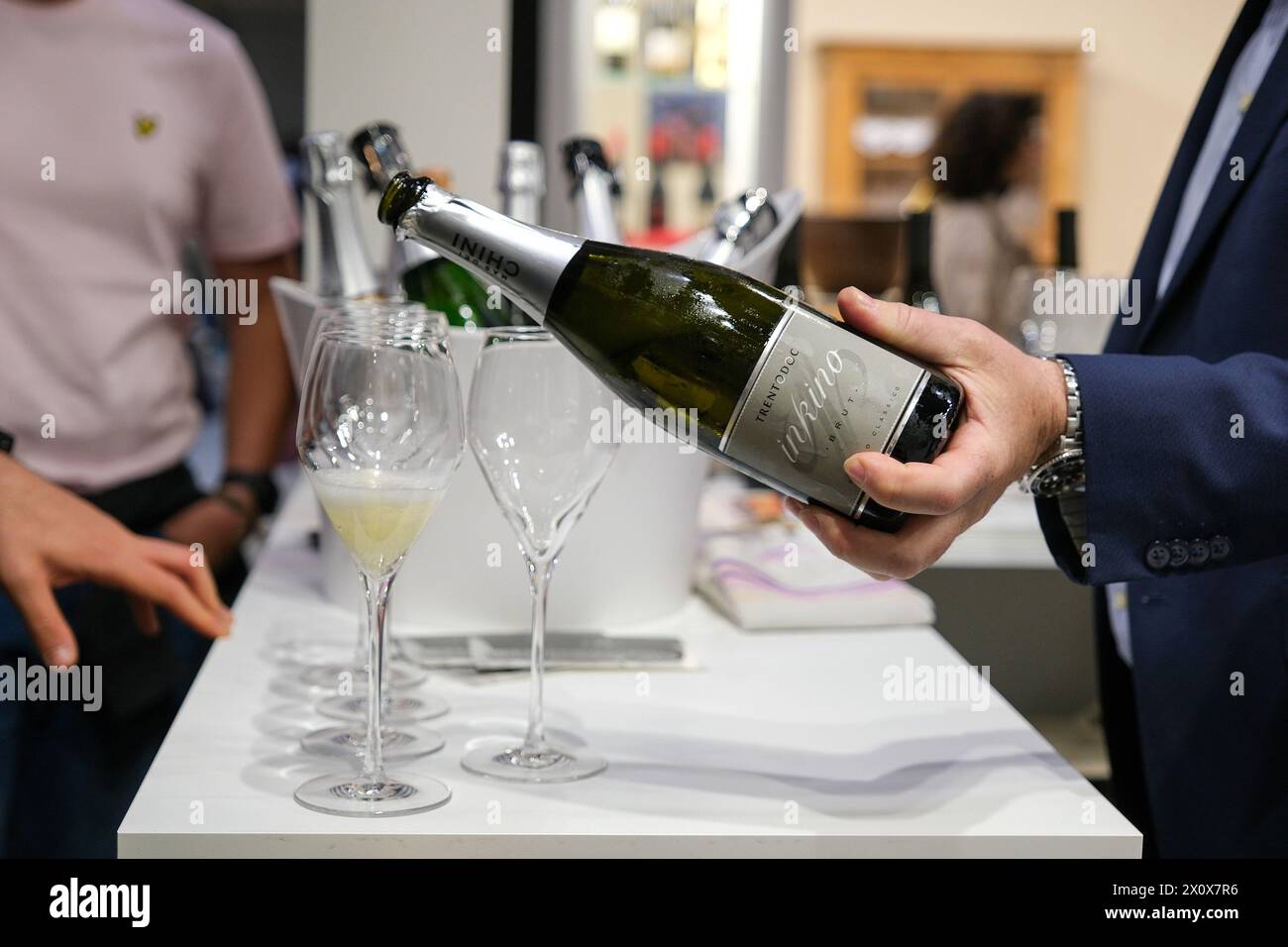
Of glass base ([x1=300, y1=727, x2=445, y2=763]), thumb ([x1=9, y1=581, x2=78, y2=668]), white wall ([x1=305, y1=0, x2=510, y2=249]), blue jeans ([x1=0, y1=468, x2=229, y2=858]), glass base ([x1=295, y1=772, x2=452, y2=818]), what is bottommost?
blue jeans ([x1=0, y1=468, x2=229, y2=858])

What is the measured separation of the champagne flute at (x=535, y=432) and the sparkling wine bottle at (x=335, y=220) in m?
0.41

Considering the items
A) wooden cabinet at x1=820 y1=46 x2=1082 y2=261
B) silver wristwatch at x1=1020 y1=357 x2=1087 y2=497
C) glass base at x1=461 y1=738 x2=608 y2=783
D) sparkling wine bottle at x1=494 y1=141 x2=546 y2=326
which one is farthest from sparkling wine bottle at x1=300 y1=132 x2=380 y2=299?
wooden cabinet at x1=820 y1=46 x2=1082 y2=261

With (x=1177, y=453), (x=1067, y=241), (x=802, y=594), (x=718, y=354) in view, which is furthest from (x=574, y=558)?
(x=1067, y=241)

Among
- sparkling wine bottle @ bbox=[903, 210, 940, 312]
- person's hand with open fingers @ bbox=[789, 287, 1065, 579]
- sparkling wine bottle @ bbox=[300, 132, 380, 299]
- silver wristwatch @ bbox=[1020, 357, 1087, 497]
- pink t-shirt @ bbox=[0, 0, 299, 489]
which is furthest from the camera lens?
sparkling wine bottle @ bbox=[903, 210, 940, 312]

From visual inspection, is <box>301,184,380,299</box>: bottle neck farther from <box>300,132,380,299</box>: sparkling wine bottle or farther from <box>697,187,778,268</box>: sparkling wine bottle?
<box>697,187,778,268</box>: sparkling wine bottle

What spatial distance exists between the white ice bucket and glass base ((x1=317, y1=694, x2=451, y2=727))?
157 millimetres

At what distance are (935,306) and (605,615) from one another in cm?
80

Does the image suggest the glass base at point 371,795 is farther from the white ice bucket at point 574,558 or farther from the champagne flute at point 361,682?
the white ice bucket at point 574,558

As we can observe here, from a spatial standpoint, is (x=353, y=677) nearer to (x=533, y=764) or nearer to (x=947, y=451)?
(x=533, y=764)

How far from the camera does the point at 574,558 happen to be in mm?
1020

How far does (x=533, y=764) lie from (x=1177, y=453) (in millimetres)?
412

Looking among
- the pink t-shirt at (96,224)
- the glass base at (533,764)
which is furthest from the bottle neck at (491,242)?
the pink t-shirt at (96,224)

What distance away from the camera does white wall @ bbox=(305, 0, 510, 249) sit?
6.73 ft

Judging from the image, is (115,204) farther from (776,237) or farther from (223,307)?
(776,237)
